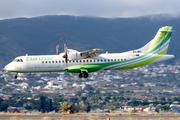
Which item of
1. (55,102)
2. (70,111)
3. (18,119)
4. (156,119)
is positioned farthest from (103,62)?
(55,102)

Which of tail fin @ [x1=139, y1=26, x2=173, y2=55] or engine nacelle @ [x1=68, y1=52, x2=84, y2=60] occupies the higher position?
tail fin @ [x1=139, y1=26, x2=173, y2=55]

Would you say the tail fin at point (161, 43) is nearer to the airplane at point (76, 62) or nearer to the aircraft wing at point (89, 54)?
the airplane at point (76, 62)

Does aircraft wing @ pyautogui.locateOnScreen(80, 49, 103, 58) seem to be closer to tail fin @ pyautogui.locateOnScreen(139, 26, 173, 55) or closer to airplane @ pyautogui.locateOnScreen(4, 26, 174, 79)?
airplane @ pyautogui.locateOnScreen(4, 26, 174, 79)

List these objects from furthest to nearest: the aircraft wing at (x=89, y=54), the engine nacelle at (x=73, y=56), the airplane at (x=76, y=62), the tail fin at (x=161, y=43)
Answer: the tail fin at (x=161, y=43) → the airplane at (x=76, y=62) → the engine nacelle at (x=73, y=56) → the aircraft wing at (x=89, y=54)

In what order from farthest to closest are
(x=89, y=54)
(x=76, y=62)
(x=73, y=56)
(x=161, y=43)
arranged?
(x=161, y=43) → (x=76, y=62) → (x=89, y=54) → (x=73, y=56)

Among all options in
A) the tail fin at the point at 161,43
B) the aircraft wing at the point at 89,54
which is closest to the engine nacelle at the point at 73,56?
the aircraft wing at the point at 89,54

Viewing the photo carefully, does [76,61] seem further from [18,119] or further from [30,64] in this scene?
[18,119]

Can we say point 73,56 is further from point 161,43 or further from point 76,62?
point 161,43

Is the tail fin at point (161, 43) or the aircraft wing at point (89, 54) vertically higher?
the tail fin at point (161, 43)

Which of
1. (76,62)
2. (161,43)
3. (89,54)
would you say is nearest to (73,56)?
(76,62)

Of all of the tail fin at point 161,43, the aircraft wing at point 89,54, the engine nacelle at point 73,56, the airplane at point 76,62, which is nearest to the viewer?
the aircraft wing at point 89,54

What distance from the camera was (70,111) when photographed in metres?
56.9

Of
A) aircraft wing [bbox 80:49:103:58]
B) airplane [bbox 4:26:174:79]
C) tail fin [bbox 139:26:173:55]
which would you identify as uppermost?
tail fin [bbox 139:26:173:55]

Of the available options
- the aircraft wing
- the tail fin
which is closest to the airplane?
the aircraft wing
